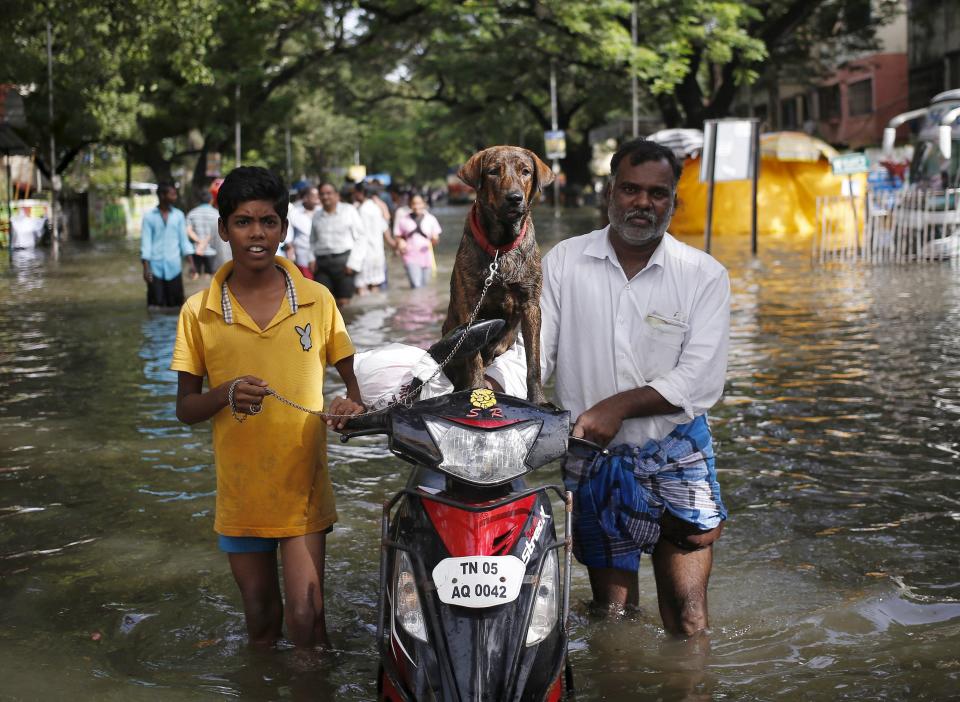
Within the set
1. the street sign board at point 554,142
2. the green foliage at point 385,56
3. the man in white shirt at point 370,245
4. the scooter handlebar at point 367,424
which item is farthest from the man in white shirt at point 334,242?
the street sign board at point 554,142

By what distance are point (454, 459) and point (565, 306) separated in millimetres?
1127

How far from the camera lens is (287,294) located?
3908mm

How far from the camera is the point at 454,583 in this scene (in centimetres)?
311

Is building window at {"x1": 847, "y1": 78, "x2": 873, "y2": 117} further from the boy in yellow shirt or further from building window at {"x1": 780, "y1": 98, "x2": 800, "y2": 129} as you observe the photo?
the boy in yellow shirt

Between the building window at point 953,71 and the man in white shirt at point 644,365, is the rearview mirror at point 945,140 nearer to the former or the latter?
the man in white shirt at point 644,365

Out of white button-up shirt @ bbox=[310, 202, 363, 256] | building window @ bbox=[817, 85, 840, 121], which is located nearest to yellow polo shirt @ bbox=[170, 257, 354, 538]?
white button-up shirt @ bbox=[310, 202, 363, 256]

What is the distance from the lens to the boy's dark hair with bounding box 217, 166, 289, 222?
3770 mm

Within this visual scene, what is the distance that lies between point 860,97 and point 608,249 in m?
50.2

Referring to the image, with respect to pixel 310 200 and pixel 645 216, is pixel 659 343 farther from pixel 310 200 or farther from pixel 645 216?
pixel 310 200

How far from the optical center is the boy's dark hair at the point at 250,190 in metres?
3.77

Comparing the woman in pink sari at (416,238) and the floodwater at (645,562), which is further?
the woman in pink sari at (416,238)

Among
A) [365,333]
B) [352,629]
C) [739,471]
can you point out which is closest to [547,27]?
[365,333]

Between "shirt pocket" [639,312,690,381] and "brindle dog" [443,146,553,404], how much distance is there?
357 millimetres

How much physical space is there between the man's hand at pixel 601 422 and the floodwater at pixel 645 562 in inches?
37.8
